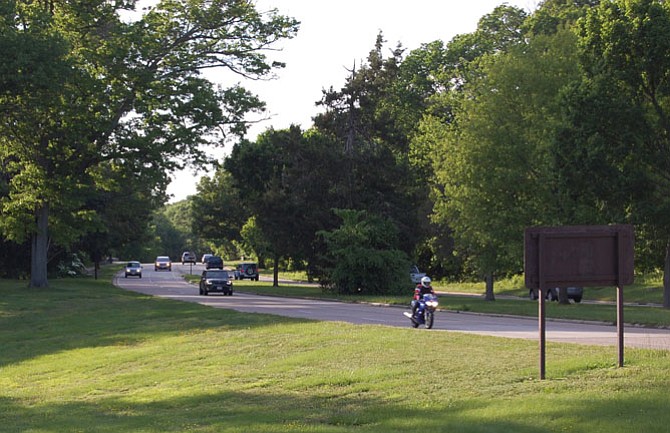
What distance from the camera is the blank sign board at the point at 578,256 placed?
1301cm

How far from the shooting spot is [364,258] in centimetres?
5441

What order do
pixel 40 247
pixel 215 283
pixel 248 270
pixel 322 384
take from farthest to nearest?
pixel 248 270
pixel 215 283
pixel 40 247
pixel 322 384

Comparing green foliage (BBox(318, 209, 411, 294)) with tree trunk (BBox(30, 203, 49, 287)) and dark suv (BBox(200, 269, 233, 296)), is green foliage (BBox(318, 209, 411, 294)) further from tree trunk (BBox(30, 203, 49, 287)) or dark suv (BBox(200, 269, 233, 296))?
tree trunk (BBox(30, 203, 49, 287))

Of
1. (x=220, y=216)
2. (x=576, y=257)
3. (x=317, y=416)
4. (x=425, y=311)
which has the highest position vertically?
(x=220, y=216)

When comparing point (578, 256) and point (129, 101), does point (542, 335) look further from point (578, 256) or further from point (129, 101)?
point (129, 101)

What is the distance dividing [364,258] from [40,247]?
1919cm

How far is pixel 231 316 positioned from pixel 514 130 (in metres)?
20.6

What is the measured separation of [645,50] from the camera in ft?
113

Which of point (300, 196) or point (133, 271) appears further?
point (133, 271)

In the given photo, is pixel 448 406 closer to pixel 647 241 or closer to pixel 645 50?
pixel 645 50

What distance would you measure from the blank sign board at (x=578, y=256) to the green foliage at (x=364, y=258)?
40.6m

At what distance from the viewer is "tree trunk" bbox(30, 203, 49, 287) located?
53.6 metres

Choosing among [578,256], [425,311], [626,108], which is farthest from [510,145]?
[578,256]

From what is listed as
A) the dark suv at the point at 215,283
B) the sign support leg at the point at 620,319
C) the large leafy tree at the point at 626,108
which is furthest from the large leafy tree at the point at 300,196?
the sign support leg at the point at 620,319
